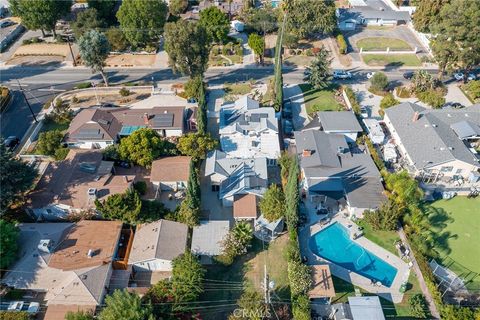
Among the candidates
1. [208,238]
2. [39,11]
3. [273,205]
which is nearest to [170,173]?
[208,238]

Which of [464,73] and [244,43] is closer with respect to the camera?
[464,73]

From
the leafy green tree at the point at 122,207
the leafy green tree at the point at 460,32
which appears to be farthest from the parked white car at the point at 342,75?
the leafy green tree at the point at 122,207

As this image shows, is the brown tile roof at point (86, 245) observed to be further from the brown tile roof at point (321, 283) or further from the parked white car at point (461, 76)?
the parked white car at point (461, 76)

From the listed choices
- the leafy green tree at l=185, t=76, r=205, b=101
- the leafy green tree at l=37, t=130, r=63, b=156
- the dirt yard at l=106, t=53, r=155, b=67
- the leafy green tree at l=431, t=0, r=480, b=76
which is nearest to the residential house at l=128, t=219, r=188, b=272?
the leafy green tree at l=37, t=130, r=63, b=156

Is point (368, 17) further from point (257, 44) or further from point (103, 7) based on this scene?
point (103, 7)

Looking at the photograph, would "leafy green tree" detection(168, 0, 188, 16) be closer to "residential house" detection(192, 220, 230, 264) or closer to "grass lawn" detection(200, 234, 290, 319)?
"residential house" detection(192, 220, 230, 264)

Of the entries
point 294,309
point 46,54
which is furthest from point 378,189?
point 46,54

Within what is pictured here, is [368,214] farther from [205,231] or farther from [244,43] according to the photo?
[244,43]
